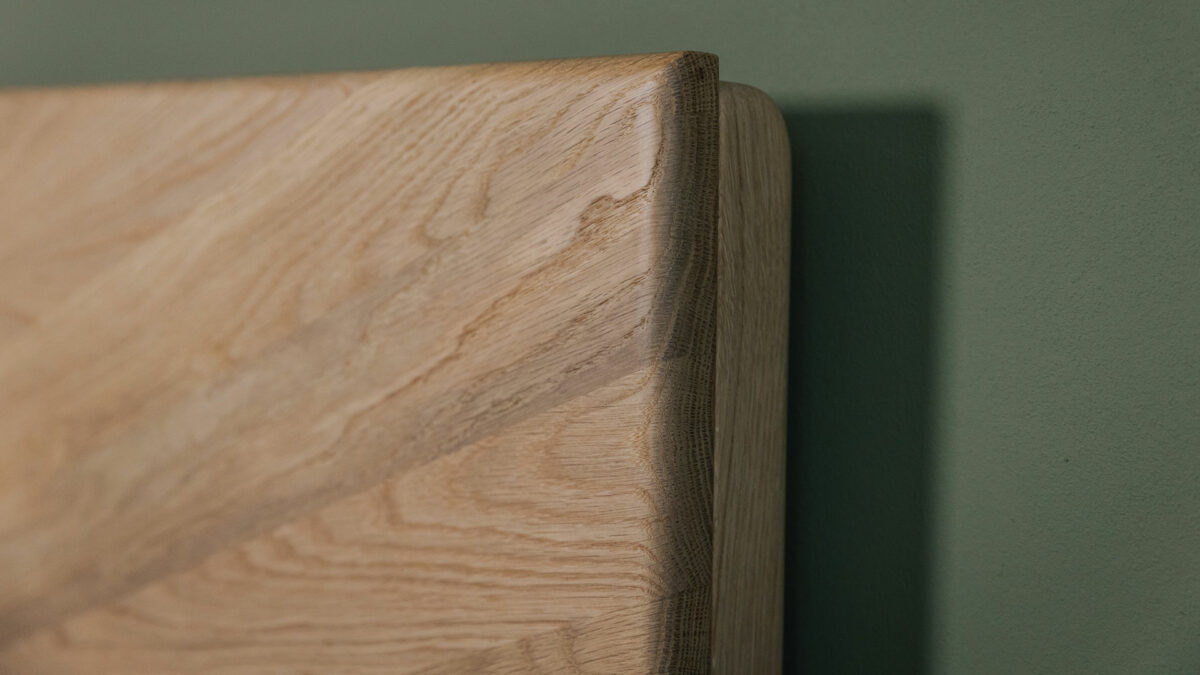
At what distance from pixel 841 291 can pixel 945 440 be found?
112 millimetres

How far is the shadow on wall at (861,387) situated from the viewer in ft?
1.95

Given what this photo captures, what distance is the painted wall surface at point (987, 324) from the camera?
539 mm

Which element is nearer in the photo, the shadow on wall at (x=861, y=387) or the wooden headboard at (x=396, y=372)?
the wooden headboard at (x=396, y=372)

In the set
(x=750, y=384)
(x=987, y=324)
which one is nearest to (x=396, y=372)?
(x=750, y=384)

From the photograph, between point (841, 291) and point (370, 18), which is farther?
point (370, 18)

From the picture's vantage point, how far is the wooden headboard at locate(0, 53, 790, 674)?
49 cm

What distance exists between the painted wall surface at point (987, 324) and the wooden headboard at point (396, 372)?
6 cm

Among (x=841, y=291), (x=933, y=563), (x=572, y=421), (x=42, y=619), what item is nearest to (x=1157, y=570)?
(x=933, y=563)

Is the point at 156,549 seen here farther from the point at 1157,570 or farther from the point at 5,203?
the point at 1157,570

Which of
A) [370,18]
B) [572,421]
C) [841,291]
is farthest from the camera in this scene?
[370,18]

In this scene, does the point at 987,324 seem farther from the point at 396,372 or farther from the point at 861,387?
the point at 396,372

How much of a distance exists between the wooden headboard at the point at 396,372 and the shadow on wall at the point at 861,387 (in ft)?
0.16

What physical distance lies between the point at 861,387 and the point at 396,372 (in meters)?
0.29

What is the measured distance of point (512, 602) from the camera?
0.52 metres
